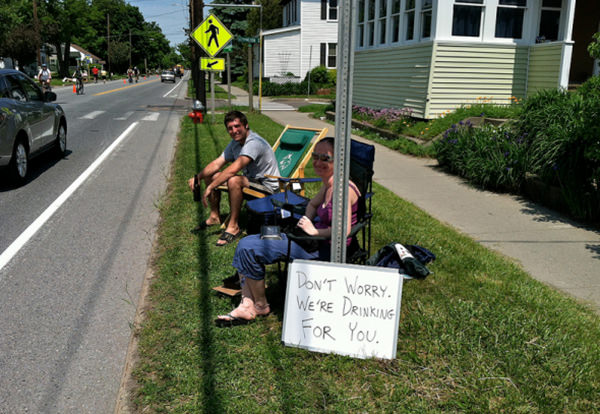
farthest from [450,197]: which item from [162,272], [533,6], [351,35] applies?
[533,6]

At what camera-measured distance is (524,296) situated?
169 inches

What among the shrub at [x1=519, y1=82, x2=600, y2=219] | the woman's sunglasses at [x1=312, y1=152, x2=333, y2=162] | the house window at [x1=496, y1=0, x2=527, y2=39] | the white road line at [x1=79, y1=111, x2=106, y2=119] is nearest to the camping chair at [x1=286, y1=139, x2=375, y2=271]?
the woman's sunglasses at [x1=312, y1=152, x2=333, y2=162]

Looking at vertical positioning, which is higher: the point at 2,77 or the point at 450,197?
the point at 2,77

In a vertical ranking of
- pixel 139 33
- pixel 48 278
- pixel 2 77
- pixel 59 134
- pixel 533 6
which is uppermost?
pixel 139 33

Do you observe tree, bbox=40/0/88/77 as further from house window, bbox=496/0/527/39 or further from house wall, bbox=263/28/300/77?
house window, bbox=496/0/527/39

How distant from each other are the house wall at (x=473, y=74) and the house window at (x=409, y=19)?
1.83 m

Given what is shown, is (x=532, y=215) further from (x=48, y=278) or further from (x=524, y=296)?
(x=48, y=278)

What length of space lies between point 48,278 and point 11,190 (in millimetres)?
4194

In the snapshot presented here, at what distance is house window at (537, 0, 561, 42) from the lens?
13297mm

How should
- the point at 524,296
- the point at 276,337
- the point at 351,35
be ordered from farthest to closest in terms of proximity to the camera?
the point at 524,296, the point at 276,337, the point at 351,35

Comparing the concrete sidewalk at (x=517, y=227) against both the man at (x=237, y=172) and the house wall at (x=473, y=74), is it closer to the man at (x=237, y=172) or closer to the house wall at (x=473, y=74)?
the man at (x=237, y=172)

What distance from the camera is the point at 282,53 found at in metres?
39.6

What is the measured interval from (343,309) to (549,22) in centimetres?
1264

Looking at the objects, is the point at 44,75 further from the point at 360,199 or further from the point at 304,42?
the point at 360,199
